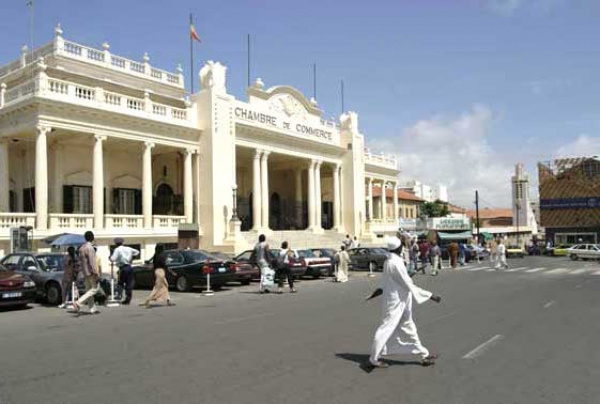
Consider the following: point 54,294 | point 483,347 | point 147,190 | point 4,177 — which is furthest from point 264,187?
point 483,347

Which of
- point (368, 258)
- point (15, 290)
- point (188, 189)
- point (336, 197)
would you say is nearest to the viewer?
point (15, 290)

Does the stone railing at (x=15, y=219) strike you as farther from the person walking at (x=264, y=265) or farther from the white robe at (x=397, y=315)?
the white robe at (x=397, y=315)

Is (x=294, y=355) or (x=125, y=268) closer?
(x=294, y=355)

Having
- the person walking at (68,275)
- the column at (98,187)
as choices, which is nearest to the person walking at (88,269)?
the person walking at (68,275)

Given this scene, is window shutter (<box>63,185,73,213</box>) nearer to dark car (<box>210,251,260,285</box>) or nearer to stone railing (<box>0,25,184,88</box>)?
stone railing (<box>0,25,184,88</box>)

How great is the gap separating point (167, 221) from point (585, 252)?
33.7 meters

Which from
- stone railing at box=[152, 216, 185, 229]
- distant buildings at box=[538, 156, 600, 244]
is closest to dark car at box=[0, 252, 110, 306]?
stone railing at box=[152, 216, 185, 229]

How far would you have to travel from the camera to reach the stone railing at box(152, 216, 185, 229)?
30.3 meters

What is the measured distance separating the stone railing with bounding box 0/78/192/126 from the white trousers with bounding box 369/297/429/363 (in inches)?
889

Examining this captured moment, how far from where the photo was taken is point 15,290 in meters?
14.8

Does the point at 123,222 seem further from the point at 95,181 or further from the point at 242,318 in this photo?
the point at 242,318

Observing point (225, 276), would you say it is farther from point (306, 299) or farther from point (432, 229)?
Answer: point (432, 229)

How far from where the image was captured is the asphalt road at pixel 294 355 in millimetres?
5969

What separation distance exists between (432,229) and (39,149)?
43.8 m
